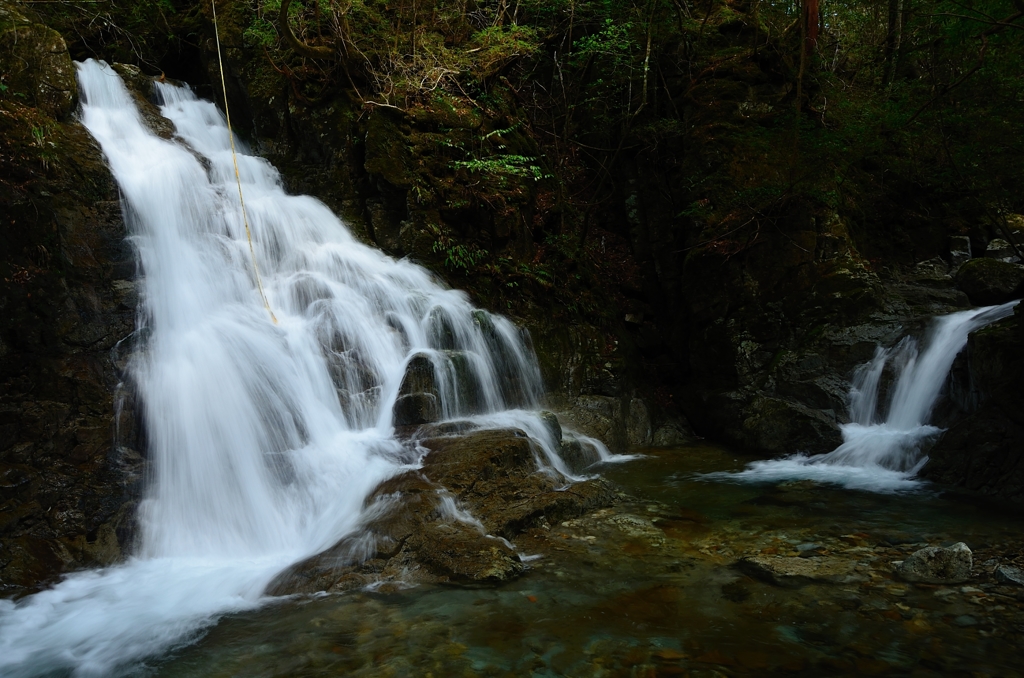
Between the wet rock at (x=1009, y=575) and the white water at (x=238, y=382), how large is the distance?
3.94 meters

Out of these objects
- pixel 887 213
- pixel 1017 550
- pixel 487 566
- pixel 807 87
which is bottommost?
pixel 1017 550

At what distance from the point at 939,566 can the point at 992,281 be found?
6.28 meters

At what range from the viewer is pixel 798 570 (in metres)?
4.32

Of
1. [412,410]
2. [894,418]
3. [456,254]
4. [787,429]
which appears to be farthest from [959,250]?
[412,410]

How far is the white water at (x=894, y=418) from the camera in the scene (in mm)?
6910

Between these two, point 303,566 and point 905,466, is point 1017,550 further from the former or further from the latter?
point 303,566

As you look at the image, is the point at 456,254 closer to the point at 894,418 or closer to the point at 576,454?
the point at 576,454

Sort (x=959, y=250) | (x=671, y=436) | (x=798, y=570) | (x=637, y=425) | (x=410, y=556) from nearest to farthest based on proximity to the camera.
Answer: (x=798, y=570) → (x=410, y=556) → (x=637, y=425) → (x=671, y=436) → (x=959, y=250)

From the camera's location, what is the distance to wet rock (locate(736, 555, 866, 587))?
4145 millimetres

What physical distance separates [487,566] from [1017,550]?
12.8 ft

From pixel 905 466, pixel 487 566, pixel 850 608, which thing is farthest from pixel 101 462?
pixel 905 466

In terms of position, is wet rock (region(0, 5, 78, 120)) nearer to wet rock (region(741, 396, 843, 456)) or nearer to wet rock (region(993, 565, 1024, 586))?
wet rock (region(741, 396, 843, 456))

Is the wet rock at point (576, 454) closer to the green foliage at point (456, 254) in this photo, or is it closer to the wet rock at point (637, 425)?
the wet rock at point (637, 425)

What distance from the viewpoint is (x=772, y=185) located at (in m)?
8.99
